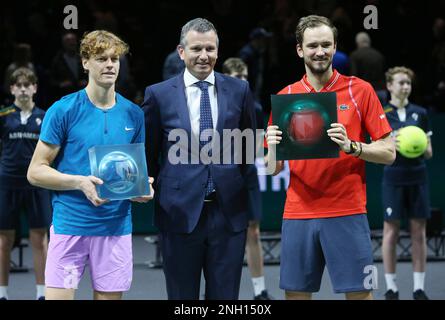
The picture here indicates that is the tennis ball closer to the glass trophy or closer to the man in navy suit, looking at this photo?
the man in navy suit

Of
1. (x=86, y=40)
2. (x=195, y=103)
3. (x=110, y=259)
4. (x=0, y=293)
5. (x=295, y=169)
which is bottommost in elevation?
(x=0, y=293)

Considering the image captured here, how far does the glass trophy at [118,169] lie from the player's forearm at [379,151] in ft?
3.70

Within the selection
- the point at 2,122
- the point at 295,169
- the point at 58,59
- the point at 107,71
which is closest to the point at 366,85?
the point at 295,169

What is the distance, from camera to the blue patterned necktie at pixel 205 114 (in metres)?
5.24

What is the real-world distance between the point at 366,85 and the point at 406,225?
690cm

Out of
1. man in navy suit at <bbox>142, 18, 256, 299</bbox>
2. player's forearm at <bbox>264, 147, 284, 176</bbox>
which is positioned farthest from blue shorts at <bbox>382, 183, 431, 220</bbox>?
man in navy suit at <bbox>142, 18, 256, 299</bbox>

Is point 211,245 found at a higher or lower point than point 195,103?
lower

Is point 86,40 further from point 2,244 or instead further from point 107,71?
point 2,244

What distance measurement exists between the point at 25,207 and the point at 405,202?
3285 millimetres

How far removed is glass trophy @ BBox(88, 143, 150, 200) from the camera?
494 centimetres

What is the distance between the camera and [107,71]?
5098 mm

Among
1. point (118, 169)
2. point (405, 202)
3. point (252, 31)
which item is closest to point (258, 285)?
point (405, 202)

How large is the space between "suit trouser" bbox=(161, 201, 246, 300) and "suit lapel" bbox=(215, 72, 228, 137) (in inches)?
16.1

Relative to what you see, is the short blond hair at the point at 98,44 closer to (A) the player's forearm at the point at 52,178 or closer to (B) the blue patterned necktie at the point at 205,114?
(B) the blue patterned necktie at the point at 205,114
